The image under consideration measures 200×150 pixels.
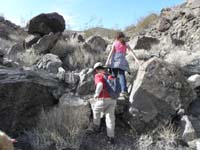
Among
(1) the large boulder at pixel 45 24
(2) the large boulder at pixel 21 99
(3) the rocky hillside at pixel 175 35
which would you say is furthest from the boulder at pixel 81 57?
(2) the large boulder at pixel 21 99

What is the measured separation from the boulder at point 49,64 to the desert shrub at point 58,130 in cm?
280

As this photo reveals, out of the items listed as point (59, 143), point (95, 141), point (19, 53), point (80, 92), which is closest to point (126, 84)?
point (80, 92)

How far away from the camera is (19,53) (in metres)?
13.9

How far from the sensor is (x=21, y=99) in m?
9.52

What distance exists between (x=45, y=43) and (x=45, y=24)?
158 centimetres

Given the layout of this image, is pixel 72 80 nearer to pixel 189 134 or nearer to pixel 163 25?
pixel 189 134

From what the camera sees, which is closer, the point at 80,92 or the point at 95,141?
the point at 95,141

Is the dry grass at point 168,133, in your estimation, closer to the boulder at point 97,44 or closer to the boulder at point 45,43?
the boulder at point 45,43

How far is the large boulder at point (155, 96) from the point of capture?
Answer: 9680mm

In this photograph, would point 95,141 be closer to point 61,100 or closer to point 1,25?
point 61,100

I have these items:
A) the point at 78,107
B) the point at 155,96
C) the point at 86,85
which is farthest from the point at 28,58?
the point at 155,96

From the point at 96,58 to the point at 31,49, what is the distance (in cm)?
226

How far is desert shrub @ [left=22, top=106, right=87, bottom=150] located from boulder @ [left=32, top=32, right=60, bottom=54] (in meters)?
5.08

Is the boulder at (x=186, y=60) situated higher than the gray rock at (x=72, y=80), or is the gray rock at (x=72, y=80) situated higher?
the boulder at (x=186, y=60)
